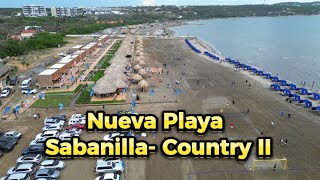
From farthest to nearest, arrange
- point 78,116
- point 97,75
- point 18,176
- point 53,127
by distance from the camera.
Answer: point 97,75
point 78,116
point 53,127
point 18,176

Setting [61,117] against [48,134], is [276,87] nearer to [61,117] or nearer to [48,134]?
[61,117]

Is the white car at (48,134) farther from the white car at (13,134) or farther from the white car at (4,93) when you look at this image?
the white car at (4,93)

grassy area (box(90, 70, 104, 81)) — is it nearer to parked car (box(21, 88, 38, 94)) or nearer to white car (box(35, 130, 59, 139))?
parked car (box(21, 88, 38, 94))

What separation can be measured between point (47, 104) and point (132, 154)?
58.9ft

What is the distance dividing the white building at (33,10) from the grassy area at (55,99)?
538 ft

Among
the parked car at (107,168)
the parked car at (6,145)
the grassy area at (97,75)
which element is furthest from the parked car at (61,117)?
the grassy area at (97,75)

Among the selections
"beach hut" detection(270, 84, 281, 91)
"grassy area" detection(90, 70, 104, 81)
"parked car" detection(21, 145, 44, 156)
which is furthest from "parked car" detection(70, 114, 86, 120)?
"beach hut" detection(270, 84, 281, 91)

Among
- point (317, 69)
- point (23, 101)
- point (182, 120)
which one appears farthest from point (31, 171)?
point (317, 69)

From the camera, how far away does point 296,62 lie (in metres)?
63.7

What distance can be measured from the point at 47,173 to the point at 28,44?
190 feet

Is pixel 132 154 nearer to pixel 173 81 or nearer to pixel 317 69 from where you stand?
pixel 173 81

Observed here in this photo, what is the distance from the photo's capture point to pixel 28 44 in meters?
69.3

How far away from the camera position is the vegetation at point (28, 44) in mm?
60281

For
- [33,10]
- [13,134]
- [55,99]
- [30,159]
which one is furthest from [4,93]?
[33,10]
